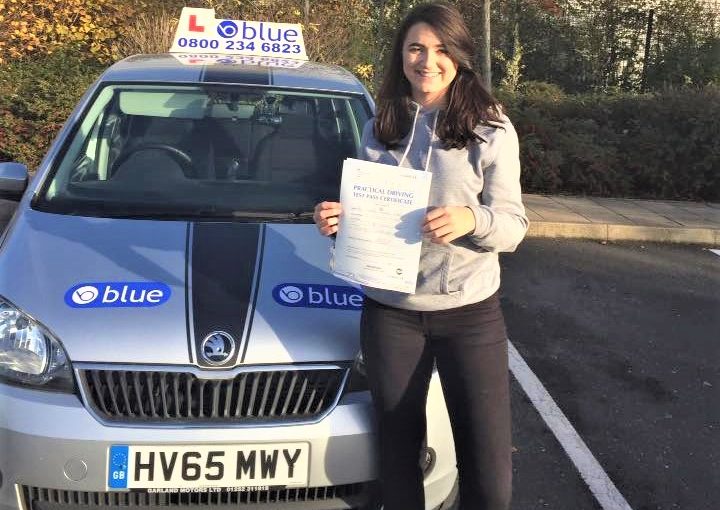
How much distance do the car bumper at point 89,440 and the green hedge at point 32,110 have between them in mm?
7030

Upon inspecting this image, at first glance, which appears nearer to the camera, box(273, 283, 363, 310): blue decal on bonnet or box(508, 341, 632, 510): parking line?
box(273, 283, 363, 310): blue decal on bonnet

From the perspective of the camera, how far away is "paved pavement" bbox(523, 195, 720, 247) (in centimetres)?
756

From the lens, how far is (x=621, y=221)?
308 inches

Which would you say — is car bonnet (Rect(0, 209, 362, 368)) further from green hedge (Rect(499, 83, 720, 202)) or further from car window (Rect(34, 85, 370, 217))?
green hedge (Rect(499, 83, 720, 202))

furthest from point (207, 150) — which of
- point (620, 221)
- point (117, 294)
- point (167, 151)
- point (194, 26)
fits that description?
point (620, 221)

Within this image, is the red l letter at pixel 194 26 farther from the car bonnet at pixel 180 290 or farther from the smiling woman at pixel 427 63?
the smiling woman at pixel 427 63

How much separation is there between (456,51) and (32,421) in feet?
5.26

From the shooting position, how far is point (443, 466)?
227 cm

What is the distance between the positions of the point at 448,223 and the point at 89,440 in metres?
1.18

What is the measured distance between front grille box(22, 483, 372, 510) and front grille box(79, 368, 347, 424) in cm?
23

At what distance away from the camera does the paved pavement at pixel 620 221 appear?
298 inches

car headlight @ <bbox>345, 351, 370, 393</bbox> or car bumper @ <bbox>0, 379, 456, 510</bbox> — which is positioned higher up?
car headlight @ <bbox>345, 351, 370, 393</bbox>

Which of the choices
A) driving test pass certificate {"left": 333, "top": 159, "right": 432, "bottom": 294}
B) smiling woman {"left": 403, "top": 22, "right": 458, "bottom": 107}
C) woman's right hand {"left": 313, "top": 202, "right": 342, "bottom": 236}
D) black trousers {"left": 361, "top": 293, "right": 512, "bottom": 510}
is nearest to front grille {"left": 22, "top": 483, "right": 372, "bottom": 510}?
black trousers {"left": 361, "top": 293, "right": 512, "bottom": 510}

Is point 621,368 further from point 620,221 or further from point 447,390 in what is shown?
point 620,221
